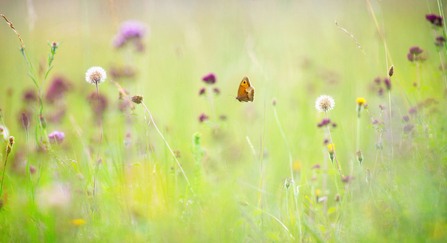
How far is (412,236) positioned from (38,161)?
179 cm

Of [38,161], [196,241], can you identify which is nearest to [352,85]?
[196,241]

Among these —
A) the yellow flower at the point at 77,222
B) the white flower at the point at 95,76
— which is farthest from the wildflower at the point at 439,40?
the yellow flower at the point at 77,222

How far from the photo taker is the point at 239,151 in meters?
1.97

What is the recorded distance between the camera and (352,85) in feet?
8.99

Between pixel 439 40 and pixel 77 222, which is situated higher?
pixel 439 40

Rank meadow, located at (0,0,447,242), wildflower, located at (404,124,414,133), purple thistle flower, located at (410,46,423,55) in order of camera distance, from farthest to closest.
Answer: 1. purple thistle flower, located at (410,46,423,55)
2. wildflower, located at (404,124,414,133)
3. meadow, located at (0,0,447,242)

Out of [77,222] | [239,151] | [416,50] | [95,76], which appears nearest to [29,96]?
[95,76]

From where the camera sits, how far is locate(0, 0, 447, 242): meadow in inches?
47.1

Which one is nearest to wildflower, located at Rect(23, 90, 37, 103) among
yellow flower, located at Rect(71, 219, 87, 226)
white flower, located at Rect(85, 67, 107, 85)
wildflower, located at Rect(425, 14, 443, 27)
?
white flower, located at Rect(85, 67, 107, 85)

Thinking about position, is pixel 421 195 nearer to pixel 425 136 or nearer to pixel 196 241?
pixel 425 136

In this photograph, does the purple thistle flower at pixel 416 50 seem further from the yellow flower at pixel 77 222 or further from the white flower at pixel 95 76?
the yellow flower at pixel 77 222

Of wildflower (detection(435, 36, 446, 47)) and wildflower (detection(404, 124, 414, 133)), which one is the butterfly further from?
wildflower (detection(435, 36, 446, 47))

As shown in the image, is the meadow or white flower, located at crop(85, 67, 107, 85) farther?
white flower, located at crop(85, 67, 107, 85)

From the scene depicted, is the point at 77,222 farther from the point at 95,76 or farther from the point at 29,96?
the point at 29,96
